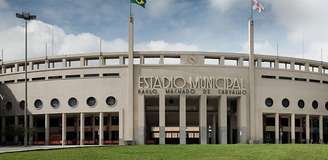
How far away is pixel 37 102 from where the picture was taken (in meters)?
82.8

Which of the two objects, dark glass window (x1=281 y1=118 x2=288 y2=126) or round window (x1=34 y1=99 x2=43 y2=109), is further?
dark glass window (x1=281 y1=118 x2=288 y2=126)

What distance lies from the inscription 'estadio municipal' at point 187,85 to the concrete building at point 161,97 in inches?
5.9

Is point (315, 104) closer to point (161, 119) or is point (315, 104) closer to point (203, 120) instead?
point (203, 120)

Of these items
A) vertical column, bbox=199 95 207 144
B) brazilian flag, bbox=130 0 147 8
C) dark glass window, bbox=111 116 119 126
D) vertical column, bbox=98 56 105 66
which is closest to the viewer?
brazilian flag, bbox=130 0 147 8

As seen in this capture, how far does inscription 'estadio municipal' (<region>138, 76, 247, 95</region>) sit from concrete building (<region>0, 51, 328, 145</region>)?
15 centimetres

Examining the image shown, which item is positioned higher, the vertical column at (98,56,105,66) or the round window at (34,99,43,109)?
the vertical column at (98,56,105,66)

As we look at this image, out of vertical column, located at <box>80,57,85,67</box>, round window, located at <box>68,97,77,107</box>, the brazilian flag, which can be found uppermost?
the brazilian flag

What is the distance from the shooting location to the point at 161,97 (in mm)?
77875

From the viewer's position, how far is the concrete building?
78062 mm

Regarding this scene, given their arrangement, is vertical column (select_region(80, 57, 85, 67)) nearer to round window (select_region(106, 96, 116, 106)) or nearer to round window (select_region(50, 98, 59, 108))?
round window (select_region(106, 96, 116, 106))

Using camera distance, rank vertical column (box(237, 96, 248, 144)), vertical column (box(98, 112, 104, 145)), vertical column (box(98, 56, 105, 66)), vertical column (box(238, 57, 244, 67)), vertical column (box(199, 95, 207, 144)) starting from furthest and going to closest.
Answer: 1. vertical column (box(238, 57, 244, 67))
2. vertical column (box(98, 56, 105, 66))
3. vertical column (box(237, 96, 248, 144))
4. vertical column (box(98, 112, 104, 145))
5. vertical column (box(199, 95, 207, 144))

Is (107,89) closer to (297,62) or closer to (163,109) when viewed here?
(163,109)

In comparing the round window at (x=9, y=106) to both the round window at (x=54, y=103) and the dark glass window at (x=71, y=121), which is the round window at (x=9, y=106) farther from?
the dark glass window at (x=71, y=121)

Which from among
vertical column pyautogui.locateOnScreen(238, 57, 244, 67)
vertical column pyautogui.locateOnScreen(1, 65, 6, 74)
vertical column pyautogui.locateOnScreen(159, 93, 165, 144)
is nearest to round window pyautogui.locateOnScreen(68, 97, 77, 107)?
vertical column pyautogui.locateOnScreen(159, 93, 165, 144)
